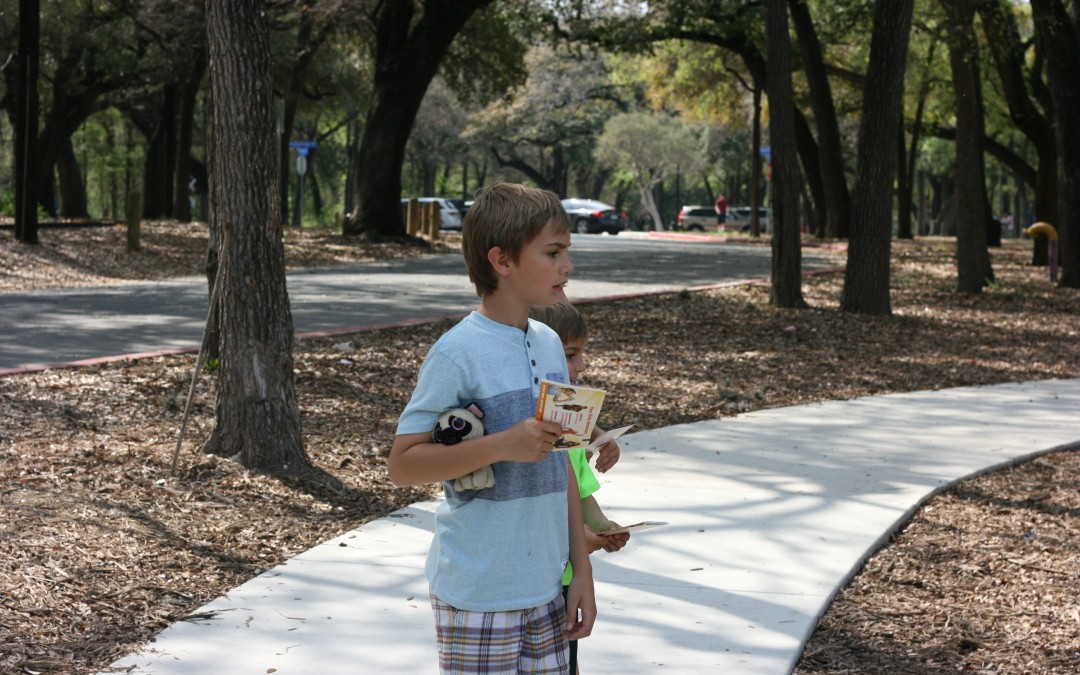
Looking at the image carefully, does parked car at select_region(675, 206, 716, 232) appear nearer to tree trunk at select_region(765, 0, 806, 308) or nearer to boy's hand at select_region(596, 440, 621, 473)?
tree trunk at select_region(765, 0, 806, 308)

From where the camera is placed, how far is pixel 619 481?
6863 millimetres

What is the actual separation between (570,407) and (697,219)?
62.0 metres

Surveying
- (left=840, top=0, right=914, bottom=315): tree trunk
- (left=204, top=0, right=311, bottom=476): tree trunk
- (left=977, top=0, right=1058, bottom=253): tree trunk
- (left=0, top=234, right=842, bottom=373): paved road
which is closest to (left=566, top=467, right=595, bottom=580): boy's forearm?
(left=204, top=0, right=311, bottom=476): tree trunk

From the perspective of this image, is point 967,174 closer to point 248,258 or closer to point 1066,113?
point 1066,113

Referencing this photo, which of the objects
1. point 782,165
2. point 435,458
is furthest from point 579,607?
point 782,165

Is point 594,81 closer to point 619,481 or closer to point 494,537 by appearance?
point 619,481

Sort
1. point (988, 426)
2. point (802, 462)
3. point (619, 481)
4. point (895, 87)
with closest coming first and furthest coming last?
1. point (619, 481)
2. point (802, 462)
3. point (988, 426)
4. point (895, 87)

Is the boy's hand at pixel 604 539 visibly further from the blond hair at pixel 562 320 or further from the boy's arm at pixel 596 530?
the blond hair at pixel 562 320

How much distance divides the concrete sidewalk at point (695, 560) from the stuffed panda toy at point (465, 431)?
69.1 inches

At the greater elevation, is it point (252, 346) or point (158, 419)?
point (252, 346)

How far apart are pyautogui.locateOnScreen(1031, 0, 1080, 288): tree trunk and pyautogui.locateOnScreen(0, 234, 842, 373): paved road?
13.3 feet

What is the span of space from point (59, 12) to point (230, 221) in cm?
2497

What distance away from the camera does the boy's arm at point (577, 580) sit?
9.25ft

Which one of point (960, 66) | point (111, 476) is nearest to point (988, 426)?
point (111, 476)
